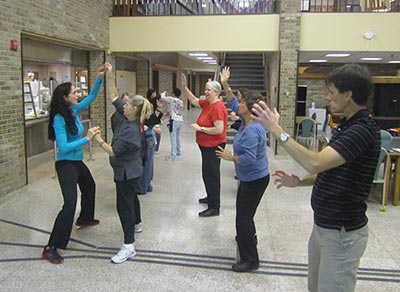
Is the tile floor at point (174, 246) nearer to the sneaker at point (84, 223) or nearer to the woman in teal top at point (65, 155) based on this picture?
the sneaker at point (84, 223)

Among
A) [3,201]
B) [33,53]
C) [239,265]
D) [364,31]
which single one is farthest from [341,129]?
[364,31]

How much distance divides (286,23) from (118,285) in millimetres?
7184

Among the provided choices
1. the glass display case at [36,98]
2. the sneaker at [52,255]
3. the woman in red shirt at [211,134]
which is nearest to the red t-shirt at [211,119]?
the woman in red shirt at [211,134]

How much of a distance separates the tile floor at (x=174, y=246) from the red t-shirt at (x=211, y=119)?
950 millimetres

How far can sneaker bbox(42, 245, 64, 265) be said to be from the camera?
377 centimetres

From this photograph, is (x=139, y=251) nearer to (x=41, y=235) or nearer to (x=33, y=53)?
(x=41, y=235)

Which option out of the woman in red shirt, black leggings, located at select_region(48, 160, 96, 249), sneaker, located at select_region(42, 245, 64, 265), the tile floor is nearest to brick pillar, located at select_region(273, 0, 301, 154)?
the tile floor

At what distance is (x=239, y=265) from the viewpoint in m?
3.65

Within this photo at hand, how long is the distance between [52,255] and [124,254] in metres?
0.66

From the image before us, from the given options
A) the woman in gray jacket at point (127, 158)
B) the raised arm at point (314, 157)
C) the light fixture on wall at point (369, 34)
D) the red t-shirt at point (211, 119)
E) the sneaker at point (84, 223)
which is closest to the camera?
the raised arm at point (314, 157)

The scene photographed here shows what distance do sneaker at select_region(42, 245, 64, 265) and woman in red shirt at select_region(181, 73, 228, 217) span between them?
74.1 inches

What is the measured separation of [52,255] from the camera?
3.80 m

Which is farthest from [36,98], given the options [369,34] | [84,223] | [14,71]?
[369,34]

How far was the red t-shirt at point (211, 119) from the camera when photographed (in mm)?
4872
